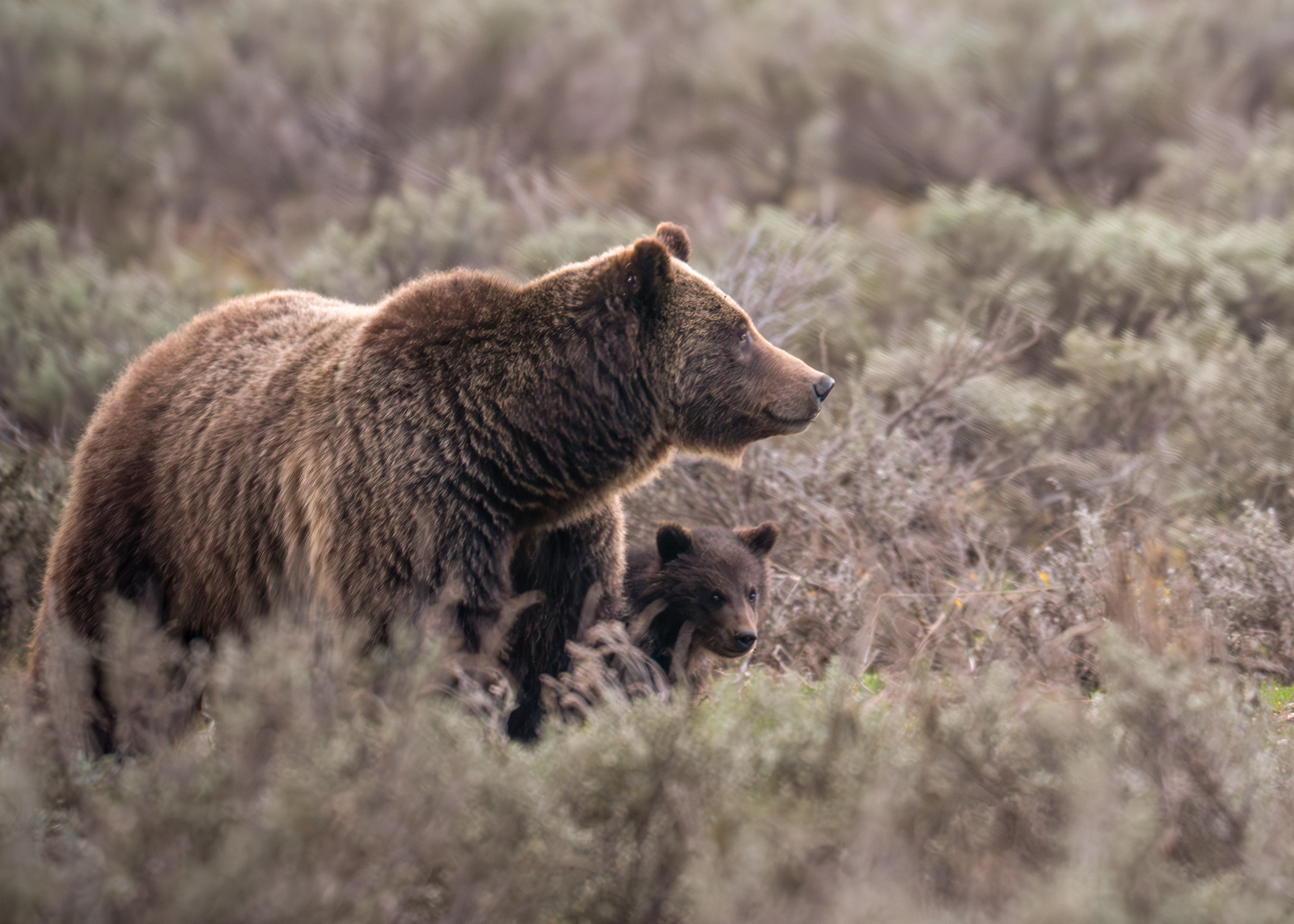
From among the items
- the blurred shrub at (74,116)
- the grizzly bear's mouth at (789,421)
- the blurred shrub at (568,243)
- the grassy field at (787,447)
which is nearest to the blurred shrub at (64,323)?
the grassy field at (787,447)

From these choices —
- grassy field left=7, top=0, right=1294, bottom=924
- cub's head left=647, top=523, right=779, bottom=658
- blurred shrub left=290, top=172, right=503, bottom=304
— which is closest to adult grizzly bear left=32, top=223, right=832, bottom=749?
grassy field left=7, top=0, right=1294, bottom=924

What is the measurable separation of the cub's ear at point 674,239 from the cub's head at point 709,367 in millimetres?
393

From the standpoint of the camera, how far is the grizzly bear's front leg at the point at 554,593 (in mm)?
4395

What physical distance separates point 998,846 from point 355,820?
155cm

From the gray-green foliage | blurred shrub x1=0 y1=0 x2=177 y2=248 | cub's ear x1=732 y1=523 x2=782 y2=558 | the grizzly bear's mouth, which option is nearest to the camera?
the gray-green foliage

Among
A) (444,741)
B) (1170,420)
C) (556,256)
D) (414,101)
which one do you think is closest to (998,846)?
(444,741)

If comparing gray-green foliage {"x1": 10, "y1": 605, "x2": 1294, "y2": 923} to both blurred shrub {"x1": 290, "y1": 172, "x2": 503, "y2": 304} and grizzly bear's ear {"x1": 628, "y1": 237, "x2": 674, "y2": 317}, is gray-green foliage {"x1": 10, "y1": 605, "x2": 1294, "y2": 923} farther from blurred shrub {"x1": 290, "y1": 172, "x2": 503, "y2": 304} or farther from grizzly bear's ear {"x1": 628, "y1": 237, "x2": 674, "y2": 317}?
blurred shrub {"x1": 290, "y1": 172, "x2": 503, "y2": 304}

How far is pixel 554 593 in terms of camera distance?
14.6 ft

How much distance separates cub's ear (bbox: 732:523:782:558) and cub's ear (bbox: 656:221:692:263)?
1355 millimetres

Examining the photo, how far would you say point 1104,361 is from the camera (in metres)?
7.97

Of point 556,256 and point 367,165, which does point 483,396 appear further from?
point 367,165

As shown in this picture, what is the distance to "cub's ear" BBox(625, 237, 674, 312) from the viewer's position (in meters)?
4.41

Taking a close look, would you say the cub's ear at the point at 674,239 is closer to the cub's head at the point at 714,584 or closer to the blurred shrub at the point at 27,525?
the cub's head at the point at 714,584

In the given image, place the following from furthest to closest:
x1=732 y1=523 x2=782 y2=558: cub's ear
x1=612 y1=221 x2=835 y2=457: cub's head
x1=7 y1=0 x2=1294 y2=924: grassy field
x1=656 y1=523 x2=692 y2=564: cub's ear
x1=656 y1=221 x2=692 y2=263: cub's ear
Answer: x1=732 y1=523 x2=782 y2=558: cub's ear → x1=656 y1=523 x2=692 y2=564: cub's ear → x1=656 y1=221 x2=692 y2=263: cub's ear → x1=612 y1=221 x2=835 y2=457: cub's head → x1=7 y1=0 x2=1294 y2=924: grassy field
